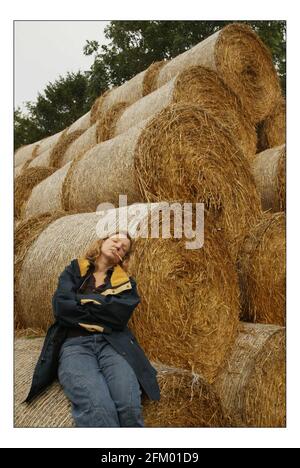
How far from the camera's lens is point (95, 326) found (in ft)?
5.62

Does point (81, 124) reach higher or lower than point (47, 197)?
higher

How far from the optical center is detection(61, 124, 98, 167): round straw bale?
394 cm

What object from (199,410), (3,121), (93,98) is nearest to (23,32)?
(3,121)

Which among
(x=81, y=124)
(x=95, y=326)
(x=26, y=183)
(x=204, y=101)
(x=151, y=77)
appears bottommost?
(x=95, y=326)

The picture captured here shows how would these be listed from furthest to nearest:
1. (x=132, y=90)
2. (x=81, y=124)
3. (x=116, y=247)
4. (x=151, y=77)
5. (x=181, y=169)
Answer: (x=81, y=124)
(x=132, y=90)
(x=151, y=77)
(x=181, y=169)
(x=116, y=247)

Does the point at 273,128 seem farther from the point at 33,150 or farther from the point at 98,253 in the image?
the point at 33,150

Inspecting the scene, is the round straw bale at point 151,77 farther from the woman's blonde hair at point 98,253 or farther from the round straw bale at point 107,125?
the woman's blonde hair at point 98,253

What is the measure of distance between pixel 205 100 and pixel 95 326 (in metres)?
2.01

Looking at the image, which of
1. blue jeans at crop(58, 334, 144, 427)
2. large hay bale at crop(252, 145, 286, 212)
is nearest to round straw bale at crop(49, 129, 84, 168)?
large hay bale at crop(252, 145, 286, 212)

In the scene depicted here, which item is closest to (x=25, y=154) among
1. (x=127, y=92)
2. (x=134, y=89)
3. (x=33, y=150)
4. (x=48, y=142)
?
(x=33, y=150)

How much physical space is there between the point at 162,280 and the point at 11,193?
739 millimetres

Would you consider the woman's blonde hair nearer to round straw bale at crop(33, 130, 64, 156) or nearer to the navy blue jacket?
the navy blue jacket
